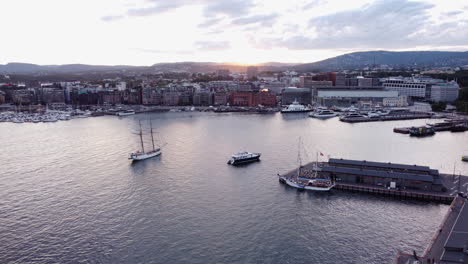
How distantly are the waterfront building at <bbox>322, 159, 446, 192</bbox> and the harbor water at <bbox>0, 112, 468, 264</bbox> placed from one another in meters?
0.93

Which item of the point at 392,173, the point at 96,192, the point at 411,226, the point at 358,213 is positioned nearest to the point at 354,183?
the point at 392,173

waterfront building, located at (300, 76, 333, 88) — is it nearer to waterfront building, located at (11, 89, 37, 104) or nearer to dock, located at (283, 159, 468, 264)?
waterfront building, located at (11, 89, 37, 104)

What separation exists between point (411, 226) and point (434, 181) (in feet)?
9.99

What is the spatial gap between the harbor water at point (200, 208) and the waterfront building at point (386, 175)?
93cm

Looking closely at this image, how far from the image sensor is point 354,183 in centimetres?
1278

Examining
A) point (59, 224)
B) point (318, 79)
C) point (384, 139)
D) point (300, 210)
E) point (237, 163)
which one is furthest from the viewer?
point (318, 79)

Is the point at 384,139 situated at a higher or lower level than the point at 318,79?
lower

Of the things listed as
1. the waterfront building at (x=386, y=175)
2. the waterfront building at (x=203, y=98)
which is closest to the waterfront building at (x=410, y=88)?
the waterfront building at (x=203, y=98)

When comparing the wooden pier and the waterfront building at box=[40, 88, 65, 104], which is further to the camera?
the waterfront building at box=[40, 88, 65, 104]

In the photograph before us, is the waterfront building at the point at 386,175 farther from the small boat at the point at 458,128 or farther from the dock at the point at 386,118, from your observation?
the dock at the point at 386,118

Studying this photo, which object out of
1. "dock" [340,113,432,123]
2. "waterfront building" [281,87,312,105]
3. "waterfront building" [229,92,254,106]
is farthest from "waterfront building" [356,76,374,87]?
"dock" [340,113,432,123]

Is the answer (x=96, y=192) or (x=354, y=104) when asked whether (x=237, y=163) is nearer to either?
(x=96, y=192)

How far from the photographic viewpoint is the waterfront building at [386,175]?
39.5 ft

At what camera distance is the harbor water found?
8812mm
